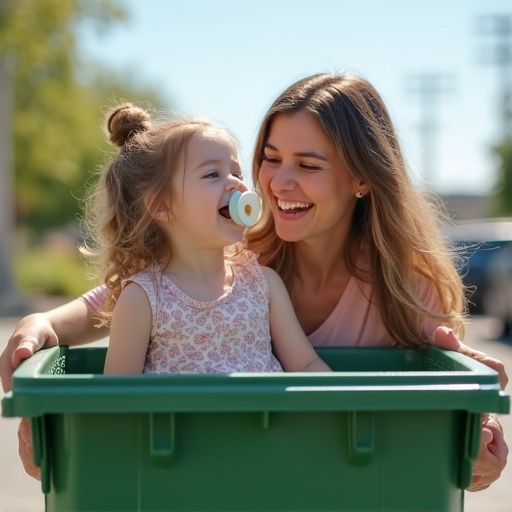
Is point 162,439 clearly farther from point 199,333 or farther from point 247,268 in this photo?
point 247,268

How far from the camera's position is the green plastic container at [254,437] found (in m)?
2.11

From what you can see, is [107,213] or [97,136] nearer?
[107,213]

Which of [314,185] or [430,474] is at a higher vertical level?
[314,185]

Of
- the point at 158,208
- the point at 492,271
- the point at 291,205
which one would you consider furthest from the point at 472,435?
the point at 492,271

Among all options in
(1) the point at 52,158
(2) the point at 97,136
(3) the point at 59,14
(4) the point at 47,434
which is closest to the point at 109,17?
(3) the point at 59,14

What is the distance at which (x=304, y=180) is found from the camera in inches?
127

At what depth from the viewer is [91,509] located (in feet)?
7.11

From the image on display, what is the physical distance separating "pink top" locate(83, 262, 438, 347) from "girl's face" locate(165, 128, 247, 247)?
692mm

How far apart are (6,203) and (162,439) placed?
14.9 metres

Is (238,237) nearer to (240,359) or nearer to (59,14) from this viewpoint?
(240,359)

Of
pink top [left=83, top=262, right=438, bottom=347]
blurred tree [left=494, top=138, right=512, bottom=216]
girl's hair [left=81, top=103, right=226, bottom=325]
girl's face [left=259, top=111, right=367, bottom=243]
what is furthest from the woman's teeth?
blurred tree [left=494, top=138, right=512, bottom=216]

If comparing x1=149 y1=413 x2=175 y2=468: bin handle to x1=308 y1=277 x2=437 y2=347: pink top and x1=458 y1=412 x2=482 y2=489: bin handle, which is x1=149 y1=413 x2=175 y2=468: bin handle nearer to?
x1=458 y1=412 x2=482 y2=489: bin handle

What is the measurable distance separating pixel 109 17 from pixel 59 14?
217 cm

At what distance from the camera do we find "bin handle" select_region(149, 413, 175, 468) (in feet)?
7.01
